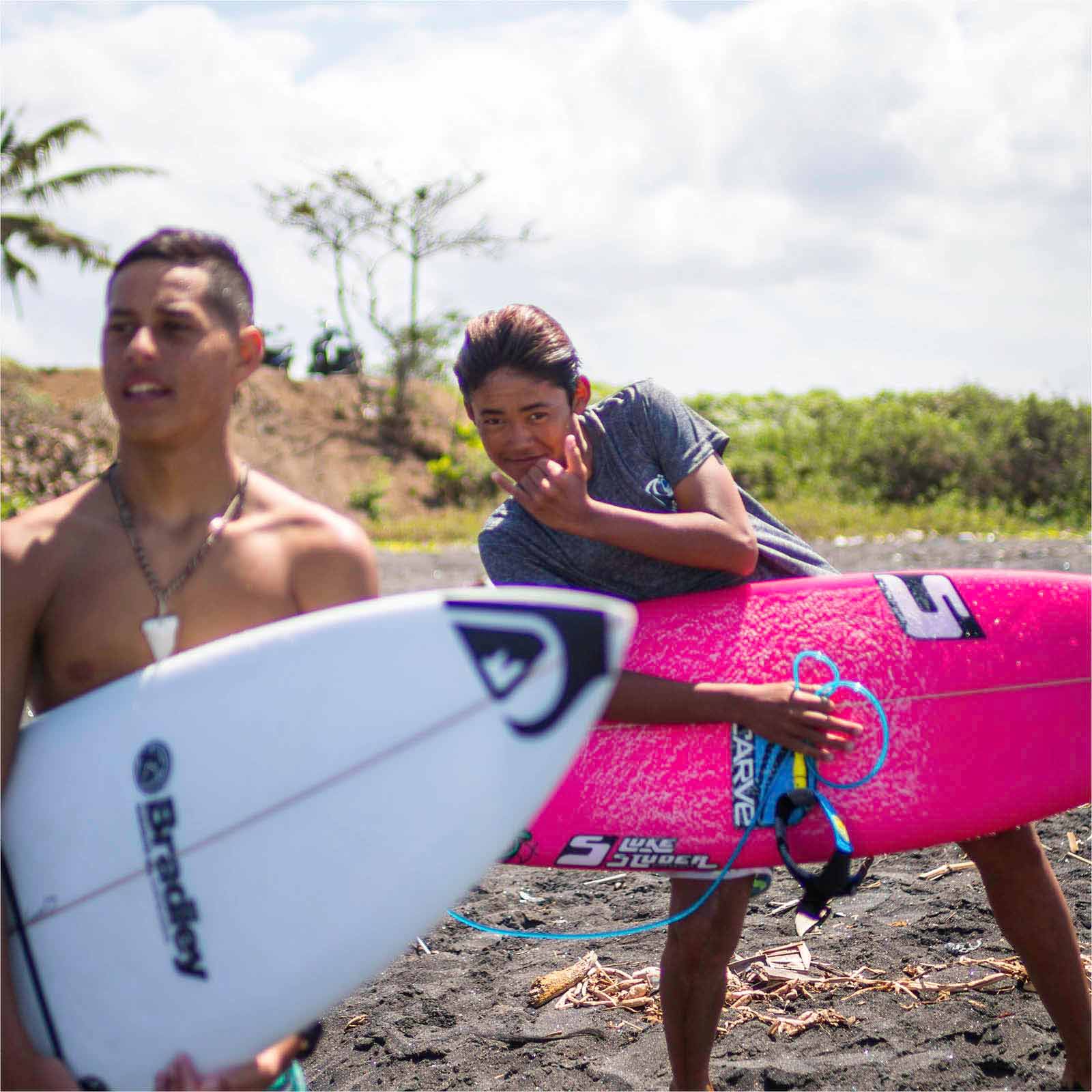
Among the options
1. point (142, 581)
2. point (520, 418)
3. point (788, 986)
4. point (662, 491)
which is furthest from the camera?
point (788, 986)

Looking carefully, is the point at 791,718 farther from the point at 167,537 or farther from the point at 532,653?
the point at 167,537

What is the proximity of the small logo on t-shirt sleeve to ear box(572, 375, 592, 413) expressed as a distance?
0.24 m

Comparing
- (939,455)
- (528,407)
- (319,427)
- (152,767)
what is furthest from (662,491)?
(319,427)

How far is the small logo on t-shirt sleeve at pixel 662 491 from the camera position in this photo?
7.81 feet

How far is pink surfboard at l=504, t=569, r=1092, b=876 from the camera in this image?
2400 mm

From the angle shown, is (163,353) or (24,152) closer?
(163,353)

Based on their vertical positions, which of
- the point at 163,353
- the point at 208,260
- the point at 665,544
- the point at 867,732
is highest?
the point at 208,260

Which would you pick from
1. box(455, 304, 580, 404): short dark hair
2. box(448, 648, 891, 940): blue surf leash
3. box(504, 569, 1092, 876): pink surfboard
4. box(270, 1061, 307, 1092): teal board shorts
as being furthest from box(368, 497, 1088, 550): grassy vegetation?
box(270, 1061, 307, 1092): teal board shorts

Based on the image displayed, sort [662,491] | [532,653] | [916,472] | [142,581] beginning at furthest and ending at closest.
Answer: [916,472] → [662,491] → [142,581] → [532,653]

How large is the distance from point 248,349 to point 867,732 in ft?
5.23

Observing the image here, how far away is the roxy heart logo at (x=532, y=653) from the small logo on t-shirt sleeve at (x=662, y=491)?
86 cm

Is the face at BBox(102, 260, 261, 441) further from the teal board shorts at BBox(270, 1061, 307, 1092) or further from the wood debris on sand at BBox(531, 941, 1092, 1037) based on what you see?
the wood debris on sand at BBox(531, 941, 1092, 1037)

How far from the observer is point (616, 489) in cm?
240

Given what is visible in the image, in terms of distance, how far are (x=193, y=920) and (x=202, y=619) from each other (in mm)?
468
